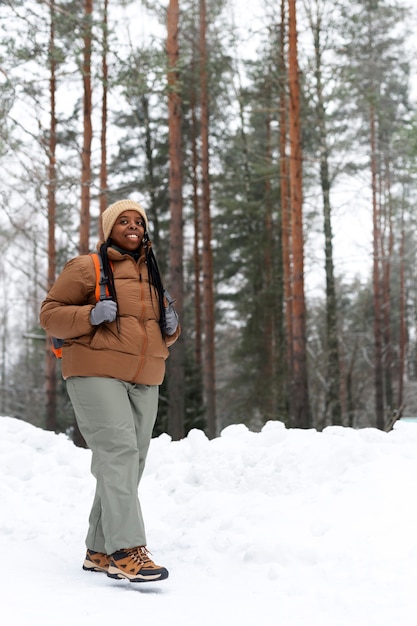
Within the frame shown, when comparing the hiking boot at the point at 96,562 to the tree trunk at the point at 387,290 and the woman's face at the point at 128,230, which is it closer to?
the woman's face at the point at 128,230

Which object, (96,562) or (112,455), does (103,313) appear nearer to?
(112,455)

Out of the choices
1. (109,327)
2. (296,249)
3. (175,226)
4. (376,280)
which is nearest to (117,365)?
(109,327)

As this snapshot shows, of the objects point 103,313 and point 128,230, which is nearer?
point 103,313

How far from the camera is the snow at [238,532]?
123 inches

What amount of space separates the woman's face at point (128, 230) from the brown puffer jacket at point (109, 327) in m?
0.08

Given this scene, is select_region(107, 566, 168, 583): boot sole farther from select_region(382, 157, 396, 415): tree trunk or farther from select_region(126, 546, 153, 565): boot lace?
select_region(382, 157, 396, 415): tree trunk

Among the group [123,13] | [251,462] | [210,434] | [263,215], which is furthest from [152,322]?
[263,215]

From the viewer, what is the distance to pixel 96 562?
3.78m

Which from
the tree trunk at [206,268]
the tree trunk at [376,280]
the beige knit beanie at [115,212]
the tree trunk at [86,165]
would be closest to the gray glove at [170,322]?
the beige knit beanie at [115,212]

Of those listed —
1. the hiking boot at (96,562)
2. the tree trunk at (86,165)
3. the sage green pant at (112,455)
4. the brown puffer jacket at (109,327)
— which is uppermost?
the tree trunk at (86,165)

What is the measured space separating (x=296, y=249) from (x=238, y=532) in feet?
30.7

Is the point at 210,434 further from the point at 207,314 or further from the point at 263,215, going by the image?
the point at 263,215

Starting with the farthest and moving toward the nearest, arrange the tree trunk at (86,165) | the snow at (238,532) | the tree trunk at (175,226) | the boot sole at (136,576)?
the tree trunk at (86,165) < the tree trunk at (175,226) < the boot sole at (136,576) < the snow at (238,532)

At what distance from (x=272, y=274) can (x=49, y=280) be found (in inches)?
319
